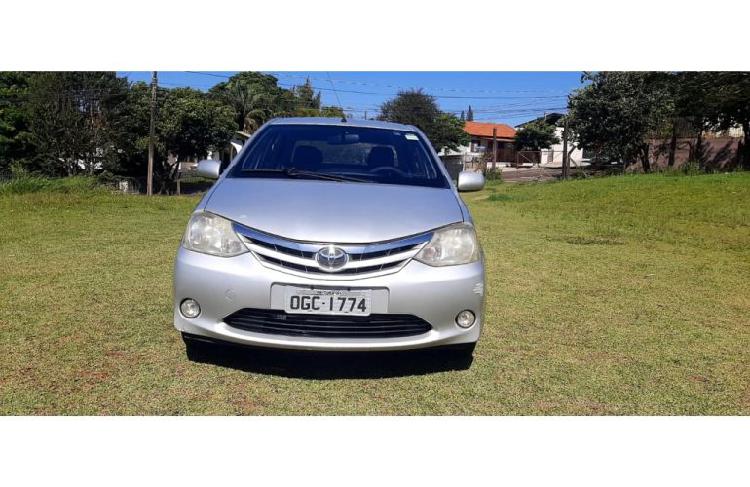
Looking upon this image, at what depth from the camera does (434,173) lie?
394 centimetres

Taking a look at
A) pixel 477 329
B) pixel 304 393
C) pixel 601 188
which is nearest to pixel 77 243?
pixel 304 393

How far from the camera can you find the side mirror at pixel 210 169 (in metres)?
4.08

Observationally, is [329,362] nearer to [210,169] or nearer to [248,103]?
[210,169]

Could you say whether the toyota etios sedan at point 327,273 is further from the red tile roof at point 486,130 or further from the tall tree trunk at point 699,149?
the red tile roof at point 486,130

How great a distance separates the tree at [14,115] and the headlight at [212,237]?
1313 inches

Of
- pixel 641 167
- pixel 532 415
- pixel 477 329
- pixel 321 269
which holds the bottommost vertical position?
pixel 532 415

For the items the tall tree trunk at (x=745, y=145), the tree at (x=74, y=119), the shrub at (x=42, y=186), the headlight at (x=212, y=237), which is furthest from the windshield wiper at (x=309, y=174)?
the tree at (x=74, y=119)

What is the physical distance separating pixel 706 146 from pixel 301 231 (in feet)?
89.8

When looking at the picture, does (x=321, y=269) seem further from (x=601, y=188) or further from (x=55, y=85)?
(x=55, y=85)

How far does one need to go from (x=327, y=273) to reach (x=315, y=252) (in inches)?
4.5

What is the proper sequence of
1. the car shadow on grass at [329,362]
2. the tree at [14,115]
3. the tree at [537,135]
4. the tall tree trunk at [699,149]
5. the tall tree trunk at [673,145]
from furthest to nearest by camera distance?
the tree at [537,135] < the tree at [14,115] < the tall tree trunk at [673,145] < the tall tree trunk at [699,149] < the car shadow on grass at [329,362]

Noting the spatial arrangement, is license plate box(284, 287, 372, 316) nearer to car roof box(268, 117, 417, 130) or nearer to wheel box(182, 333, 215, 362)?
Result: wheel box(182, 333, 215, 362)

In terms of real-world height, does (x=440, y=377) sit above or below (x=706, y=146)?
below

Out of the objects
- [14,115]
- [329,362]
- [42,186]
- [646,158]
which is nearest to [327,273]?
[329,362]
